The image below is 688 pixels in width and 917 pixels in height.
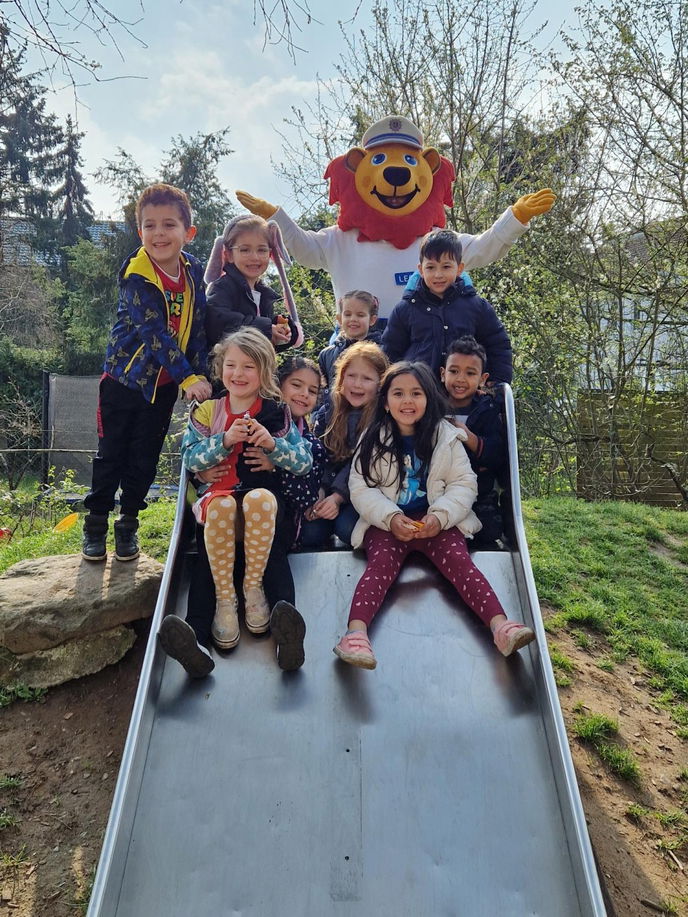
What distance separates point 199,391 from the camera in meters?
2.93

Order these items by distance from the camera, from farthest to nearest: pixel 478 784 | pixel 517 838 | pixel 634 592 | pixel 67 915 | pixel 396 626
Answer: pixel 634 592 → pixel 396 626 → pixel 67 915 → pixel 478 784 → pixel 517 838

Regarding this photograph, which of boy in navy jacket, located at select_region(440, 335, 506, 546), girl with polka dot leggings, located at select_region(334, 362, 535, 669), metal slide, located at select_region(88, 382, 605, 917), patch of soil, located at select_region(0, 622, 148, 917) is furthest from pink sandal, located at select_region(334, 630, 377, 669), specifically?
patch of soil, located at select_region(0, 622, 148, 917)

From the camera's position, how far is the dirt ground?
252cm

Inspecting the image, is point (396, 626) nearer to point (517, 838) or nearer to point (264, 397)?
point (517, 838)

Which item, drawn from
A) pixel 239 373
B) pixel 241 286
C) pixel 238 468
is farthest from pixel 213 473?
pixel 241 286

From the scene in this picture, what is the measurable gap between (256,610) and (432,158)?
3393 millimetres

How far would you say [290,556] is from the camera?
9.72 feet

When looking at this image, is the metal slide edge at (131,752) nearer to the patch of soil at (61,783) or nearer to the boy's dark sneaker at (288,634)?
the boy's dark sneaker at (288,634)

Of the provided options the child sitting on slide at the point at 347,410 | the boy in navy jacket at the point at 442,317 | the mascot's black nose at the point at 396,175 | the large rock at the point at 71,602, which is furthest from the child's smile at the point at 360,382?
the mascot's black nose at the point at 396,175

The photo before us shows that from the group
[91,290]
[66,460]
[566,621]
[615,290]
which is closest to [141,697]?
[566,621]

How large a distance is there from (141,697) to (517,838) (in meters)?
1.24

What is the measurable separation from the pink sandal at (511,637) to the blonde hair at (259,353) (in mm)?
1312

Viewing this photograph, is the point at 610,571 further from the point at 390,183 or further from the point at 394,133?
the point at 394,133

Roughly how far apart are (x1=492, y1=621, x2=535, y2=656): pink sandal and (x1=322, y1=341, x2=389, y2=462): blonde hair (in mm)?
1179
